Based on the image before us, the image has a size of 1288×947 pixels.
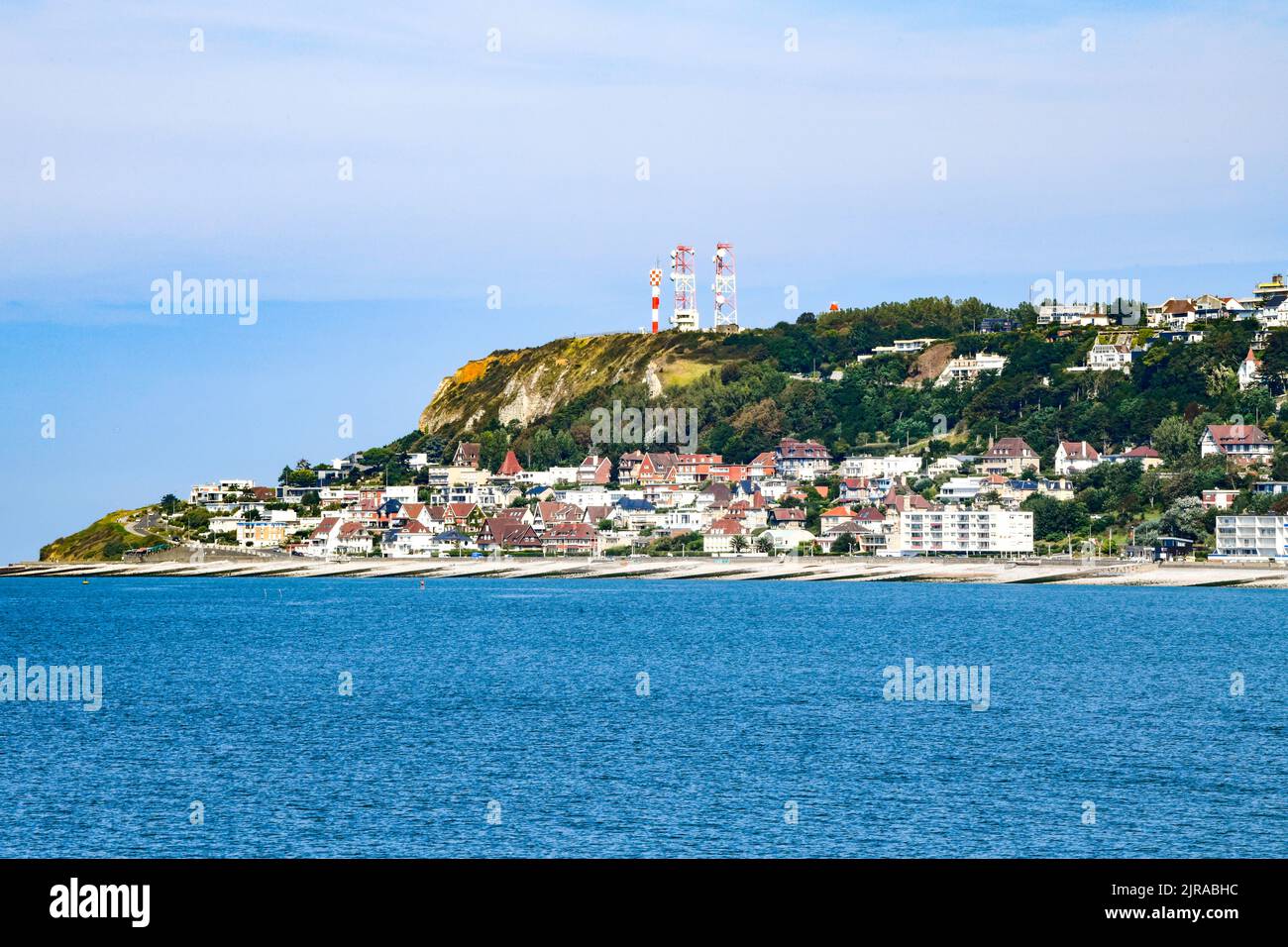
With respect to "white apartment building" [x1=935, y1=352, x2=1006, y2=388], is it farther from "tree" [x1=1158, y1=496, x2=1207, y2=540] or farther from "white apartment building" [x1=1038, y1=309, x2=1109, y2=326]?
"tree" [x1=1158, y1=496, x2=1207, y2=540]

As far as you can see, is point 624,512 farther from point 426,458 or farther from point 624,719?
point 624,719

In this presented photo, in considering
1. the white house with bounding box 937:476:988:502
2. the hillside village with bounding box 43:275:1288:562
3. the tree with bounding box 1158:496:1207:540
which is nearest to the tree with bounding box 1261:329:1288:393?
the hillside village with bounding box 43:275:1288:562

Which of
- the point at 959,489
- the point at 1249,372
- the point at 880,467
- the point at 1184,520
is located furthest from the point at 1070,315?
the point at 1184,520

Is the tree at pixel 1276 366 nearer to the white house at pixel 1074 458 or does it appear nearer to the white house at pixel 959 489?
the white house at pixel 1074 458

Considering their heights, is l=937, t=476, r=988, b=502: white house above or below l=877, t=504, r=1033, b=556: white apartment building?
above

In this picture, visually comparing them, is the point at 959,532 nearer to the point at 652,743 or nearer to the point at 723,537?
the point at 723,537
